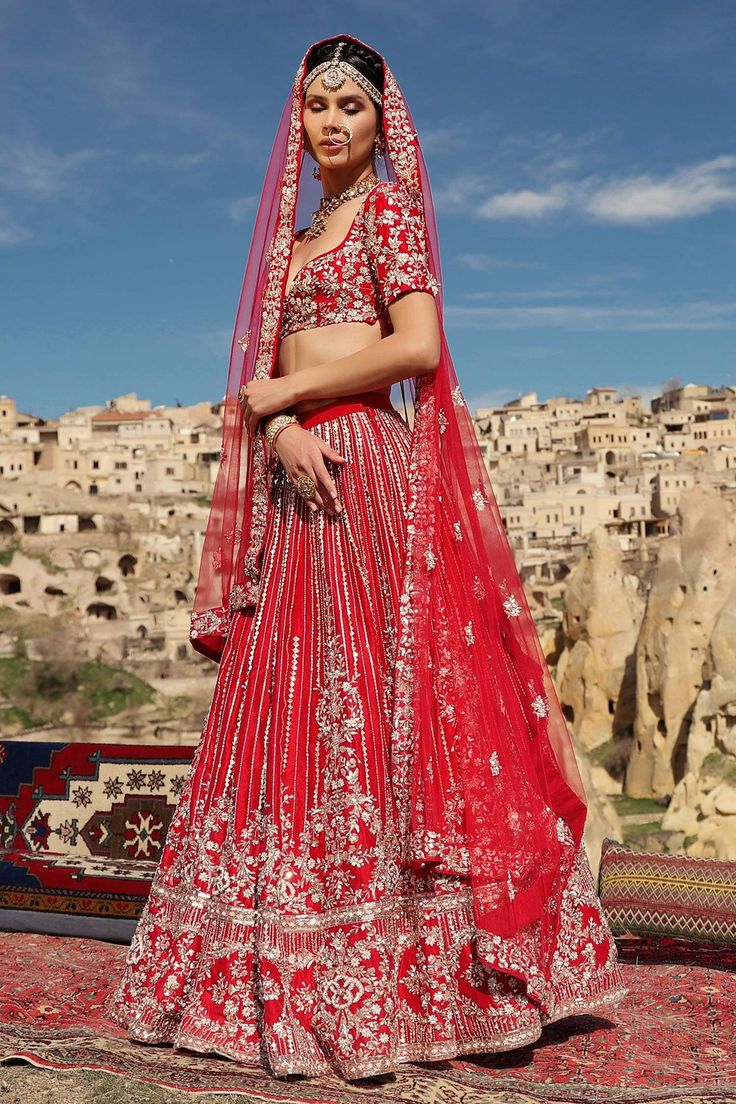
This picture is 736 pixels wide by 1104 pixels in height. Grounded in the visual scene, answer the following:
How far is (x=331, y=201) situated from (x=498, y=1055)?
228 cm

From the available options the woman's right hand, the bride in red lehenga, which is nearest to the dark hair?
the bride in red lehenga

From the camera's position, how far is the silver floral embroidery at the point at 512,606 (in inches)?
118

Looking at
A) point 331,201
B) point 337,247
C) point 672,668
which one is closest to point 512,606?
point 337,247

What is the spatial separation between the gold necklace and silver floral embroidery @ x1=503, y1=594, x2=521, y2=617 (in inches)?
45.0

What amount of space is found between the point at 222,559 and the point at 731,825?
11.3 meters

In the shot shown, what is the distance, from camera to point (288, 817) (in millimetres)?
2588

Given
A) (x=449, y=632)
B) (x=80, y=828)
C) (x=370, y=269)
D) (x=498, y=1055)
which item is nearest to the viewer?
(x=498, y=1055)

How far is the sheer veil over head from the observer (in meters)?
2.61

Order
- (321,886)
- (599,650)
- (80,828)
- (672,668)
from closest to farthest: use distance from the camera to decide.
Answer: (321,886), (80,828), (672,668), (599,650)

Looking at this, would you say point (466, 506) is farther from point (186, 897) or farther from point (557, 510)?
point (557, 510)

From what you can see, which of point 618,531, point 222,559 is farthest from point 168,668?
point 222,559

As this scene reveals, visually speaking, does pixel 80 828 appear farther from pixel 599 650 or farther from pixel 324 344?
pixel 599 650

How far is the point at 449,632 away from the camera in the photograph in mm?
2809

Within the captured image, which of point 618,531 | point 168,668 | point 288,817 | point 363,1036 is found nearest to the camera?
point 363,1036
